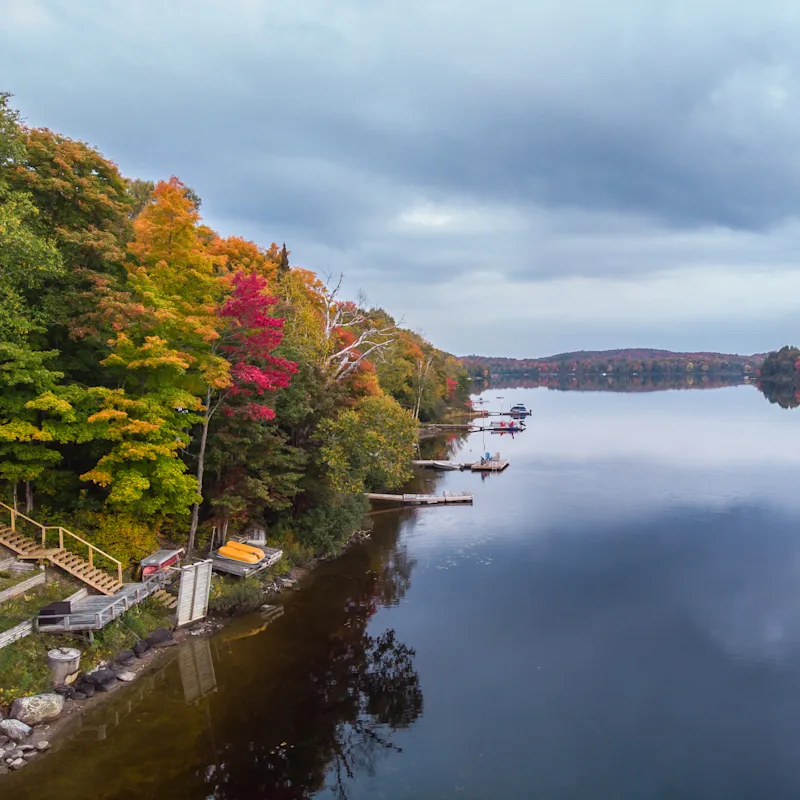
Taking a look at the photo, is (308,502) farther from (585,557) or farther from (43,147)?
(43,147)

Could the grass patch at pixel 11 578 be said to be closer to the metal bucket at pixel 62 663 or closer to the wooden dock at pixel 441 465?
the metal bucket at pixel 62 663

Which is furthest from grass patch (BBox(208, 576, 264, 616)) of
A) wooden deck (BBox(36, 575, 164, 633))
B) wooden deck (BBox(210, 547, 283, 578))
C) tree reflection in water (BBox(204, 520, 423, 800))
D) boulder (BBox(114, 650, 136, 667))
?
boulder (BBox(114, 650, 136, 667))

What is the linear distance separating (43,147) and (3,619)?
18142 mm

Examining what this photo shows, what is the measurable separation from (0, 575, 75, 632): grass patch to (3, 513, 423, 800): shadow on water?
3953 mm

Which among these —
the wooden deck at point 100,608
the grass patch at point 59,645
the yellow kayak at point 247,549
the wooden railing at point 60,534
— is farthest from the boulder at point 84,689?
the yellow kayak at point 247,549

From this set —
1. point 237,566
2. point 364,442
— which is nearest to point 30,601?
point 237,566

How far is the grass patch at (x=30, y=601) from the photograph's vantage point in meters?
17.6

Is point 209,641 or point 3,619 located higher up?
point 3,619

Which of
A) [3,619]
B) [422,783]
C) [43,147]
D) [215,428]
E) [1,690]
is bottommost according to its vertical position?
[422,783]

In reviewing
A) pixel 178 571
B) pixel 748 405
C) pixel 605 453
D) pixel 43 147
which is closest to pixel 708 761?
pixel 178 571

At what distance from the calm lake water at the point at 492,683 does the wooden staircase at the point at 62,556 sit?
12.7ft

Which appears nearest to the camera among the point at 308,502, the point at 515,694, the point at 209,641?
the point at 515,694

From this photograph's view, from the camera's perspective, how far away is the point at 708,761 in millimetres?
16172

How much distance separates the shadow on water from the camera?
1447 centimetres
